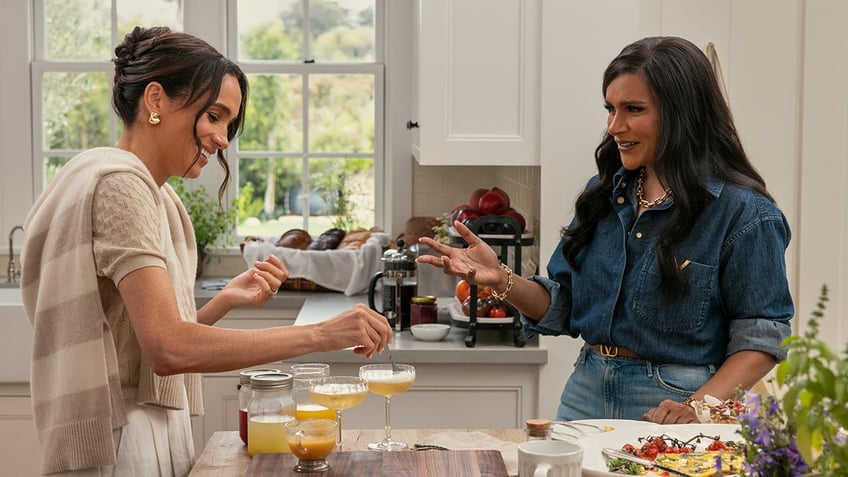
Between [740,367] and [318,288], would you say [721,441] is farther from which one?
[318,288]

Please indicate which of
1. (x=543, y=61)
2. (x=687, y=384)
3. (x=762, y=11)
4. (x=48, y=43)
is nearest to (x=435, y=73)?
(x=543, y=61)

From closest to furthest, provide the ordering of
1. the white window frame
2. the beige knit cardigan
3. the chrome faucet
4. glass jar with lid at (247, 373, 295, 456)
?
the beige knit cardigan → glass jar with lid at (247, 373, 295, 456) → the chrome faucet → the white window frame

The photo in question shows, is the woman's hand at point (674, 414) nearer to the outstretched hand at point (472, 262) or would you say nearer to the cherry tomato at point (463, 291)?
the outstretched hand at point (472, 262)

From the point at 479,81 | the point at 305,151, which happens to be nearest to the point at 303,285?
the point at 305,151

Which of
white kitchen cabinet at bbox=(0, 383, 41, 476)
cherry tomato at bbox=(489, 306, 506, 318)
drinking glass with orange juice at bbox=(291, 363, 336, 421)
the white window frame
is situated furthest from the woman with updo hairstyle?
the white window frame

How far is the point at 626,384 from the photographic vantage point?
2.22 m

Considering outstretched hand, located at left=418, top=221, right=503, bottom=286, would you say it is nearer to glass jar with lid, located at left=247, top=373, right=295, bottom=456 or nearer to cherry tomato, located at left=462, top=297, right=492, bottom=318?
glass jar with lid, located at left=247, top=373, right=295, bottom=456

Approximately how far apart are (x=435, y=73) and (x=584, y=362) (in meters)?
1.38

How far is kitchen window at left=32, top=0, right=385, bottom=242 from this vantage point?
4.86 metres

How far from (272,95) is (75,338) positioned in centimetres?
330

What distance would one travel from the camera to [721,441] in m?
1.72

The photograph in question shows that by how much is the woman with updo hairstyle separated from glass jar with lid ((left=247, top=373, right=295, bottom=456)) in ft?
0.24

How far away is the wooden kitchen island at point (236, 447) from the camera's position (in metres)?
1.86

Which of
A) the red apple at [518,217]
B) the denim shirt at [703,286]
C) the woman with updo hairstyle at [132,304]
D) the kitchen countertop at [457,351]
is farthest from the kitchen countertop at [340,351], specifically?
the woman with updo hairstyle at [132,304]
